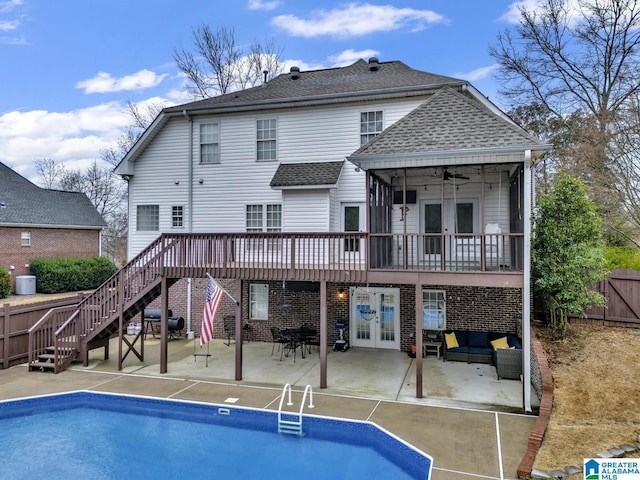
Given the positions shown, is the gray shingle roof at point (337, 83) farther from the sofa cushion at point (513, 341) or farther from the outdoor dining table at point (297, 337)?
the outdoor dining table at point (297, 337)

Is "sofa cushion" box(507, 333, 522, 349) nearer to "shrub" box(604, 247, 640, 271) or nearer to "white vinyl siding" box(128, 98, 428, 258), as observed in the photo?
"shrub" box(604, 247, 640, 271)

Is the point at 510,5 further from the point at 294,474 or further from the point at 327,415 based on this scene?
the point at 294,474

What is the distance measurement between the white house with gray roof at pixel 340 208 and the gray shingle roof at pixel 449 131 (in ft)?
0.15

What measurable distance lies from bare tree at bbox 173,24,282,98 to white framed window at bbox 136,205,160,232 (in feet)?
48.6

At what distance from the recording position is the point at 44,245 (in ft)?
78.3

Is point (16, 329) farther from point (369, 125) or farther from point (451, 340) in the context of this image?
point (451, 340)

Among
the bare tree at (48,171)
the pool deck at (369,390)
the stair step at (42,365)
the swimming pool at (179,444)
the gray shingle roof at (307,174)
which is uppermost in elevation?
the bare tree at (48,171)

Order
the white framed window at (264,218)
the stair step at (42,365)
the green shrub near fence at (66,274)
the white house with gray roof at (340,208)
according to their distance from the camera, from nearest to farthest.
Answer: the white house with gray roof at (340,208)
the stair step at (42,365)
the white framed window at (264,218)
the green shrub near fence at (66,274)

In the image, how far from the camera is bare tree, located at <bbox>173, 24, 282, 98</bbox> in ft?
93.4

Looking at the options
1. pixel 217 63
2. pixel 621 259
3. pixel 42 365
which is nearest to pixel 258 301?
pixel 42 365

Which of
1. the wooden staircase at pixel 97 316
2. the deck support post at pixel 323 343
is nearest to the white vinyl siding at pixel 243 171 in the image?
the wooden staircase at pixel 97 316

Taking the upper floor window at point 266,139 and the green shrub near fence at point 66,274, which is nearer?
the upper floor window at point 266,139

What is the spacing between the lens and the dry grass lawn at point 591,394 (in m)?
6.83

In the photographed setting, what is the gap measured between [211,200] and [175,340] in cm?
534
